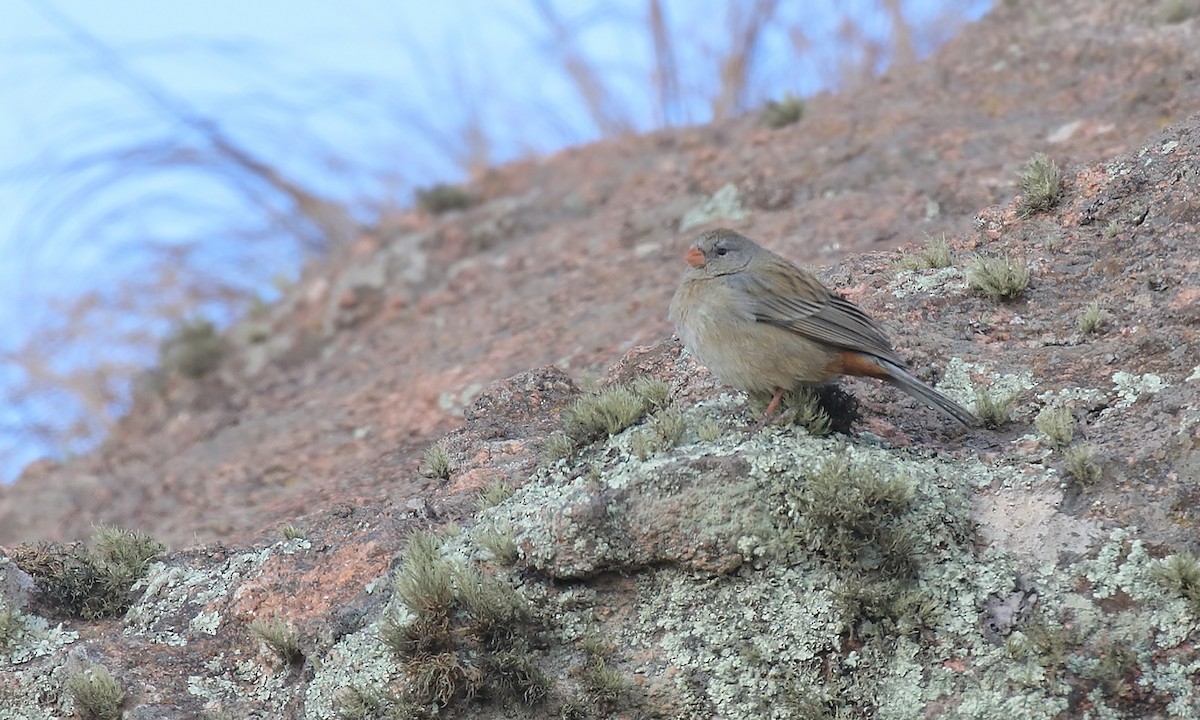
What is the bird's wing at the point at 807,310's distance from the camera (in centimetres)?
448

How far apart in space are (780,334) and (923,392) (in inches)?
22.1

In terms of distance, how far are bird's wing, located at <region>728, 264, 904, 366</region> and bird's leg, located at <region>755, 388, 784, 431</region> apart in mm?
238

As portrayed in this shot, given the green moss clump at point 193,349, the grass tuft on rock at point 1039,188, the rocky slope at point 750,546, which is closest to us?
the rocky slope at point 750,546

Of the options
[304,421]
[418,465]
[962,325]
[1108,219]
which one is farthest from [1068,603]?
[304,421]

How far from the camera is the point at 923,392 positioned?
440 centimetres

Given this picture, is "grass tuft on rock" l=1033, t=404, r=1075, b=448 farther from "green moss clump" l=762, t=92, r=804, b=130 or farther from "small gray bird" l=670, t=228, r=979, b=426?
"green moss clump" l=762, t=92, r=804, b=130

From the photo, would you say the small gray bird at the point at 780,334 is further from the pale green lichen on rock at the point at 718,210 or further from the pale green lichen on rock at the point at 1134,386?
the pale green lichen on rock at the point at 718,210

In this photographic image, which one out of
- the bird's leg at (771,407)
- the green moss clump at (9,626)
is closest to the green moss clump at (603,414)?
the bird's leg at (771,407)

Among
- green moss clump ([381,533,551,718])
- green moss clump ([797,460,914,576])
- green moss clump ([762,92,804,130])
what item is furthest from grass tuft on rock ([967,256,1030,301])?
green moss clump ([762,92,804,130])

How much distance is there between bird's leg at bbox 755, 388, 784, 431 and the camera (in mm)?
4436

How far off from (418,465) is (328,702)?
1.88 metres

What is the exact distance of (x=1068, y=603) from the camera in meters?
3.75

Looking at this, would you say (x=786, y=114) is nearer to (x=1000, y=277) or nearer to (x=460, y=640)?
(x=1000, y=277)

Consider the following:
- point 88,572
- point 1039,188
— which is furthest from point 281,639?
point 1039,188
